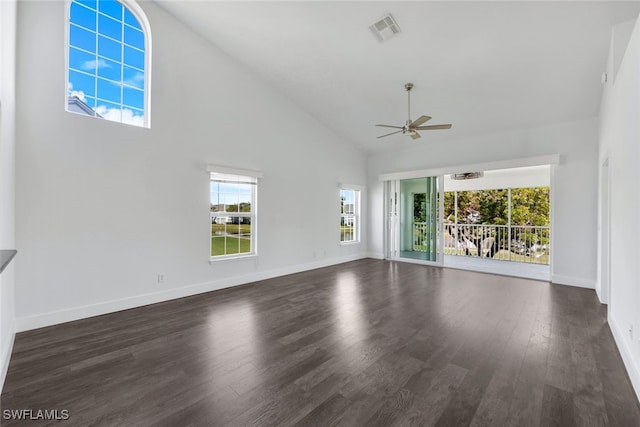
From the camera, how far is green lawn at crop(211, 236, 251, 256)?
462 cm

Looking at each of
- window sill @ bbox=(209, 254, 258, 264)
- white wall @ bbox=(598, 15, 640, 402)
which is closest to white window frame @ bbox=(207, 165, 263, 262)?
window sill @ bbox=(209, 254, 258, 264)

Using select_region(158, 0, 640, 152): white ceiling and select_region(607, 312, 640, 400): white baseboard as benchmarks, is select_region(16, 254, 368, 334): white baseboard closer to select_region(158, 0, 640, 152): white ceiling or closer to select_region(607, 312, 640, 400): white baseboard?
select_region(158, 0, 640, 152): white ceiling

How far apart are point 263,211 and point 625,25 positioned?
206 inches

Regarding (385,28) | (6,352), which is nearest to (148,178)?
(6,352)

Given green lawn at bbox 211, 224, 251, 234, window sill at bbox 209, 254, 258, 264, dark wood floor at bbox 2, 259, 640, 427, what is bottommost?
dark wood floor at bbox 2, 259, 640, 427

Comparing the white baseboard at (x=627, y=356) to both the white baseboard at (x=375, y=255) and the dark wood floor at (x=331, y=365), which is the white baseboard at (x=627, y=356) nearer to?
the dark wood floor at (x=331, y=365)

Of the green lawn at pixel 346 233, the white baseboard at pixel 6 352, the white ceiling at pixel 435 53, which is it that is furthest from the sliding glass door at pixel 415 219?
the white baseboard at pixel 6 352

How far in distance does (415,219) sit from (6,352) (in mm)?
7087

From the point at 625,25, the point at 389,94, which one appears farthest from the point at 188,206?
the point at 625,25

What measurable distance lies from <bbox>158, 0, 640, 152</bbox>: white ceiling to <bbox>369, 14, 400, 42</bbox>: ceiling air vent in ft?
0.25

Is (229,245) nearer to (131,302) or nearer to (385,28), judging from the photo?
(131,302)

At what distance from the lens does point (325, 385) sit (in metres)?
2.01

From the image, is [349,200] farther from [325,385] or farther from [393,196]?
[325,385]

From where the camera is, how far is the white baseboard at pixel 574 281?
15.2ft
